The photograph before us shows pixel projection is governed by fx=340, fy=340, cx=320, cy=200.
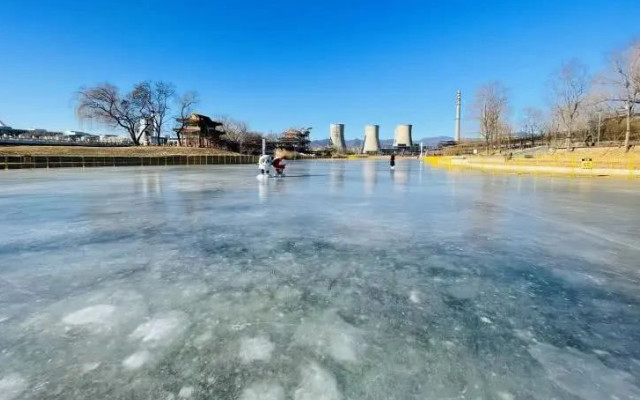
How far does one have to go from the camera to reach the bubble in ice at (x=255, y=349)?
2146 millimetres

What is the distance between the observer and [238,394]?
1.80m

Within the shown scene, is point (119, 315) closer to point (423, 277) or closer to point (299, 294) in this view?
point (299, 294)

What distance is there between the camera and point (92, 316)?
8.77ft

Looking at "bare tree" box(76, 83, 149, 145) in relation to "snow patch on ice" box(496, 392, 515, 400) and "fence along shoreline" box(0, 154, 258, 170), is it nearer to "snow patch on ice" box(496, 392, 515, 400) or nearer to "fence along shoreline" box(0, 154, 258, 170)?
"fence along shoreline" box(0, 154, 258, 170)

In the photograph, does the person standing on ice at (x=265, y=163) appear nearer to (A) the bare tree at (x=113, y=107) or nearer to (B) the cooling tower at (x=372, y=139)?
(A) the bare tree at (x=113, y=107)

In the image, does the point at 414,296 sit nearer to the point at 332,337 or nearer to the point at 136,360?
the point at 332,337

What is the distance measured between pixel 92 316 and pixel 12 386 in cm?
84

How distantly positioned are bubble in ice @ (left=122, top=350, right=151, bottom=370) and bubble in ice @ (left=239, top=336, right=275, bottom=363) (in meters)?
0.58

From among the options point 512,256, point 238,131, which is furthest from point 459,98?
point 512,256

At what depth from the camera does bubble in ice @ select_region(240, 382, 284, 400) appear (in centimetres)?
179

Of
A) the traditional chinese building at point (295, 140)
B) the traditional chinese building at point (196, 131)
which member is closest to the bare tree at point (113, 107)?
the traditional chinese building at point (196, 131)

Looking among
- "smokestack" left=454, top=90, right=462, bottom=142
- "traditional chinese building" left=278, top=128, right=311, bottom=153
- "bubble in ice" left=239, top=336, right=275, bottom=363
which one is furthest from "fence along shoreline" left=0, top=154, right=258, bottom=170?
"smokestack" left=454, top=90, right=462, bottom=142

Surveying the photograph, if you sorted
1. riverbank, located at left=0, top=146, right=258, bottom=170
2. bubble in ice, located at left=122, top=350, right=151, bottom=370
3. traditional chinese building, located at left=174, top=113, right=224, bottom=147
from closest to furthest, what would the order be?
bubble in ice, located at left=122, top=350, right=151, bottom=370, riverbank, located at left=0, top=146, right=258, bottom=170, traditional chinese building, located at left=174, top=113, right=224, bottom=147

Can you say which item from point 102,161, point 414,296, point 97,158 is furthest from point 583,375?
point 97,158
